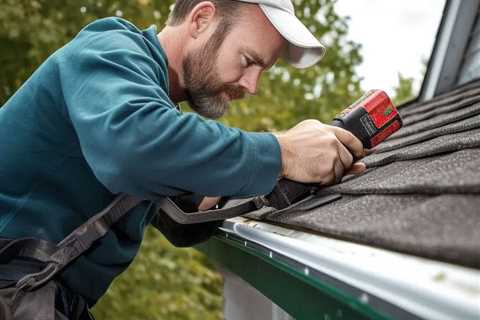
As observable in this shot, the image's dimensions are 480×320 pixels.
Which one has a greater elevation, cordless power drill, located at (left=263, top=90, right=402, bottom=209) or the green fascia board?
cordless power drill, located at (left=263, top=90, right=402, bottom=209)

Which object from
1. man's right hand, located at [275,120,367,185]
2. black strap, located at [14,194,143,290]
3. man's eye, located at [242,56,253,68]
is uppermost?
man's eye, located at [242,56,253,68]

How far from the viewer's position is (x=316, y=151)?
151 centimetres

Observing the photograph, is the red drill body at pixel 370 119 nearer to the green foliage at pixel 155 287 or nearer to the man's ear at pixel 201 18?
the man's ear at pixel 201 18

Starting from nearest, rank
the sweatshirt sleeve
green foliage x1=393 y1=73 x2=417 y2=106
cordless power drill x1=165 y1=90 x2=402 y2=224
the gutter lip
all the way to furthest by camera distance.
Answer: the gutter lip, the sweatshirt sleeve, cordless power drill x1=165 y1=90 x2=402 y2=224, green foliage x1=393 y1=73 x2=417 y2=106

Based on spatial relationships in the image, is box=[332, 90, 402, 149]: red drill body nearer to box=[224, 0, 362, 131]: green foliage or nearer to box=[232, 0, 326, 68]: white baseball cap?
box=[232, 0, 326, 68]: white baseball cap

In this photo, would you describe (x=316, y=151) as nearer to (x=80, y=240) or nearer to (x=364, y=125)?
(x=364, y=125)

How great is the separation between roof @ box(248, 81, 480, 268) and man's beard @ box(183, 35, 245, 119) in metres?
0.47

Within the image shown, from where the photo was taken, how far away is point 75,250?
1583 mm

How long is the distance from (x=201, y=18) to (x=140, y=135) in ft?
2.89

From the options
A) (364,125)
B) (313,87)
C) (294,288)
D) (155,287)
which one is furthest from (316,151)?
(313,87)

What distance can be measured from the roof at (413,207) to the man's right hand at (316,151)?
3.1 inches

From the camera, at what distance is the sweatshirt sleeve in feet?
4.09

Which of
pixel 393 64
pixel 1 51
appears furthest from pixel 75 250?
pixel 393 64

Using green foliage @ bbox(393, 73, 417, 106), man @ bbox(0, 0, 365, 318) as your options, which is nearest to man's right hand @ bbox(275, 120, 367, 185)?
man @ bbox(0, 0, 365, 318)
